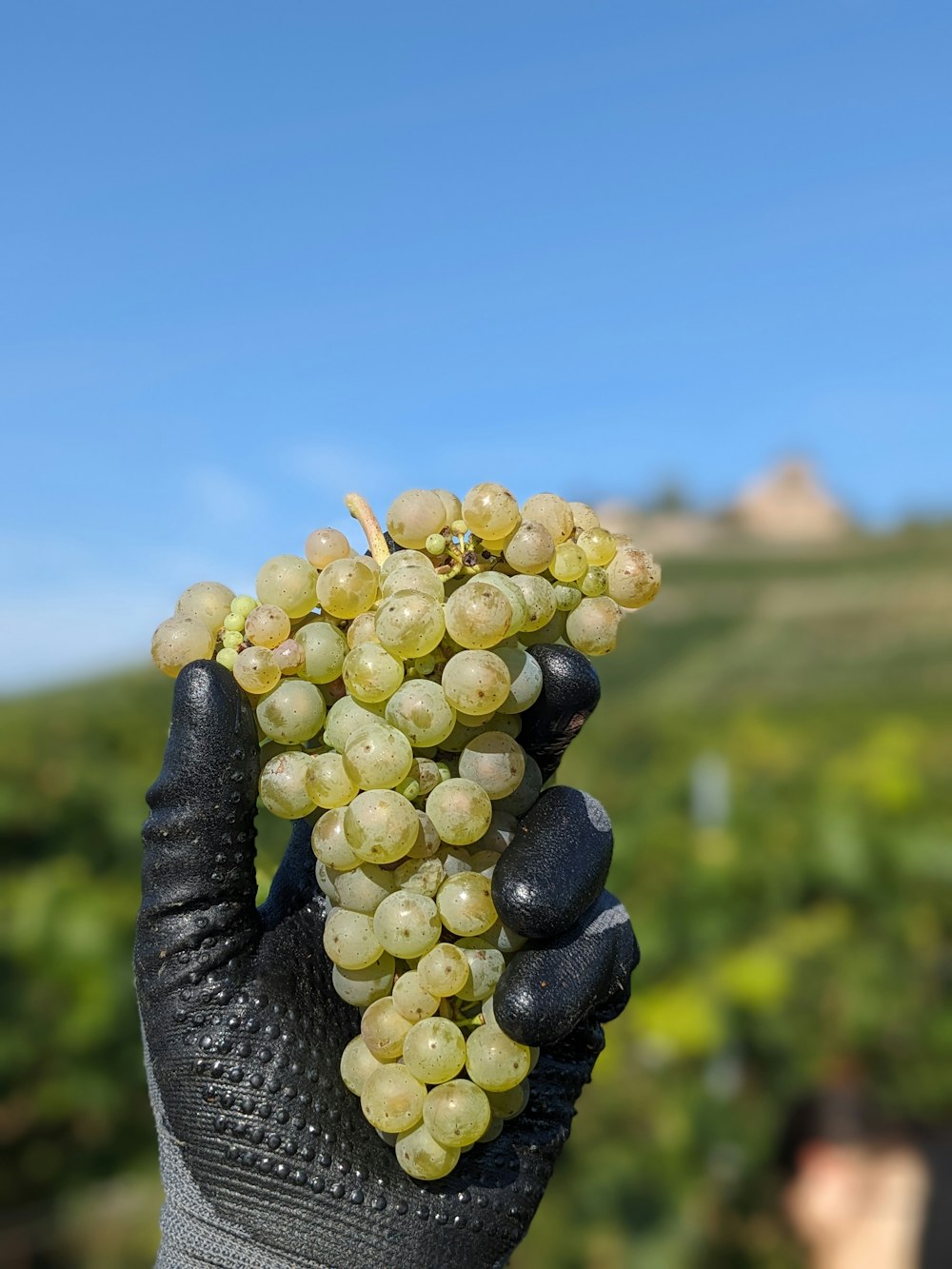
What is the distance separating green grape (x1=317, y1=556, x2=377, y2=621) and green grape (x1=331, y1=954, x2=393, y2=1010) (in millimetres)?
291

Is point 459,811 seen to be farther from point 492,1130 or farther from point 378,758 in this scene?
point 492,1130

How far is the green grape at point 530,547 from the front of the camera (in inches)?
47.9

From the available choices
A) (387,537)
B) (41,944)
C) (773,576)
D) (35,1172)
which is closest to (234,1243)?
(387,537)

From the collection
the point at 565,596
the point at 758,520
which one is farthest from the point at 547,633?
the point at 758,520

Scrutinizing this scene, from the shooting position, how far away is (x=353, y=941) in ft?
4.01

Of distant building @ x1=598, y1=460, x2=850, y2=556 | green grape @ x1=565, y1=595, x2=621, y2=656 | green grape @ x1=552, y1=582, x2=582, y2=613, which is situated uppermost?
distant building @ x1=598, y1=460, x2=850, y2=556

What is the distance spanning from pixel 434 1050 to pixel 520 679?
0.40 meters

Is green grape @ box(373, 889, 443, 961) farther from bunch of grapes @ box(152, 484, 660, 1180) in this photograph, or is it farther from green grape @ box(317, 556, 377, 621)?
green grape @ box(317, 556, 377, 621)

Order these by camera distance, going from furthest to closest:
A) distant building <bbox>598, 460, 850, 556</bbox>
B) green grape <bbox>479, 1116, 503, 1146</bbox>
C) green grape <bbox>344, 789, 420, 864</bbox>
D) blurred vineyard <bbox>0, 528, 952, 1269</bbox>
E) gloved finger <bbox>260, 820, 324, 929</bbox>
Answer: distant building <bbox>598, 460, 850, 556</bbox>
blurred vineyard <bbox>0, 528, 952, 1269</bbox>
gloved finger <bbox>260, 820, 324, 929</bbox>
green grape <bbox>479, 1116, 503, 1146</bbox>
green grape <bbox>344, 789, 420, 864</bbox>

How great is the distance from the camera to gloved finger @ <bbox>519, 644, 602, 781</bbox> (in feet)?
4.32

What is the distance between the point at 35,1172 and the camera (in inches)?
240

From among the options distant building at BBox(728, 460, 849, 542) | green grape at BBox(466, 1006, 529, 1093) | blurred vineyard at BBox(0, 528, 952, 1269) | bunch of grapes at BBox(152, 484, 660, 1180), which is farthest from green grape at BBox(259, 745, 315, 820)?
distant building at BBox(728, 460, 849, 542)

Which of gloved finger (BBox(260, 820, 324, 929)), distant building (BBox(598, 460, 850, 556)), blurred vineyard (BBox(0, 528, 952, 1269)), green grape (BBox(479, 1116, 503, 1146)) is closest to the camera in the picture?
green grape (BBox(479, 1116, 503, 1146))

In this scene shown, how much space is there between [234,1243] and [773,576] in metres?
17.7
